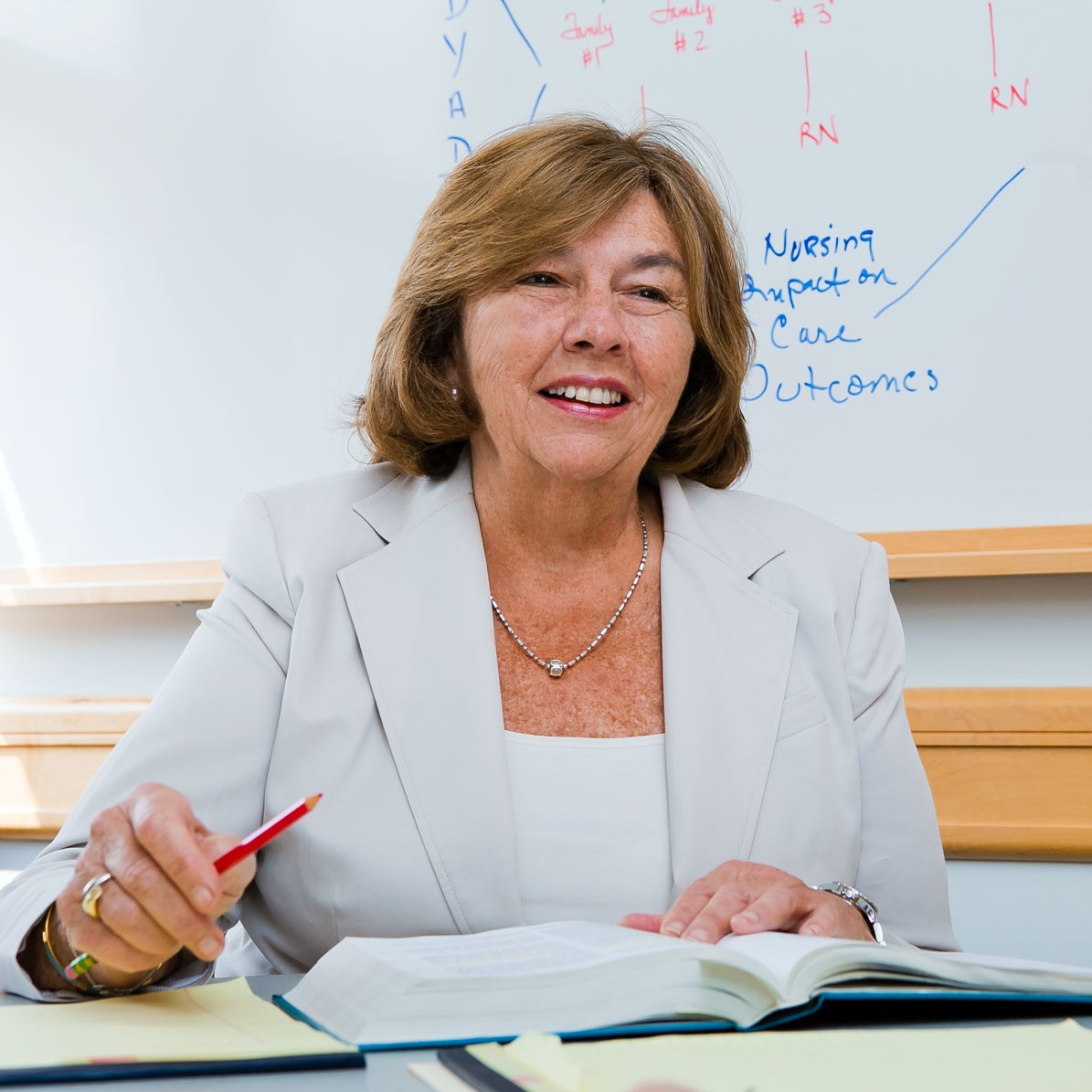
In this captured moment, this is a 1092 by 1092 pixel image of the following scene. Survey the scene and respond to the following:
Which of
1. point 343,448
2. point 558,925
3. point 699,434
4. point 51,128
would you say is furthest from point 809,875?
point 51,128

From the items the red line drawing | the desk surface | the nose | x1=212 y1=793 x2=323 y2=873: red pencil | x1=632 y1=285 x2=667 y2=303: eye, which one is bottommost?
the desk surface

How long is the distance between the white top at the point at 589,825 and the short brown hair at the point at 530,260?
0.39 m

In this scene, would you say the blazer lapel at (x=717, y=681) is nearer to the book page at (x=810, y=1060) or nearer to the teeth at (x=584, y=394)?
the teeth at (x=584, y=394)

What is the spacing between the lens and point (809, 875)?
3.91ft

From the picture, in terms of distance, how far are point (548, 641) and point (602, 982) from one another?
25.9 inches

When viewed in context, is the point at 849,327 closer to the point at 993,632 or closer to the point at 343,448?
the point at 993,632

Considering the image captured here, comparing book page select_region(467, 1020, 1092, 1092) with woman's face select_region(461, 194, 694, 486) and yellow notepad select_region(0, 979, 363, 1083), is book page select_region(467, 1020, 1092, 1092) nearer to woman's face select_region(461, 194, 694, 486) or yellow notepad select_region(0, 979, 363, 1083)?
yellow notepad select_region(0, 979, 363, 1083)

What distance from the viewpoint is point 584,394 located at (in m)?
1.30

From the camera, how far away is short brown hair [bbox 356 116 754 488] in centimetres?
130

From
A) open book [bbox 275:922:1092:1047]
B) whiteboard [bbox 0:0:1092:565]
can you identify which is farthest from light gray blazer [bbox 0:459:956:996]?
whiteboard [bbox 0:0:1092:565]

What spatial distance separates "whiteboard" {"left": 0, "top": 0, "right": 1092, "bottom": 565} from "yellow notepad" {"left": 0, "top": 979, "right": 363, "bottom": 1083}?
3.99 feet

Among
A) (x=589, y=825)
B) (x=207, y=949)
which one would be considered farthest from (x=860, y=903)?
(x=207, y=949)

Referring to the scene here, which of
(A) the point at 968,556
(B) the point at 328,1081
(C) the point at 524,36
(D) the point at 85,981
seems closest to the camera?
(B) the point at 328,1081

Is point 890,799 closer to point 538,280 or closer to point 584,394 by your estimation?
point 584,394
